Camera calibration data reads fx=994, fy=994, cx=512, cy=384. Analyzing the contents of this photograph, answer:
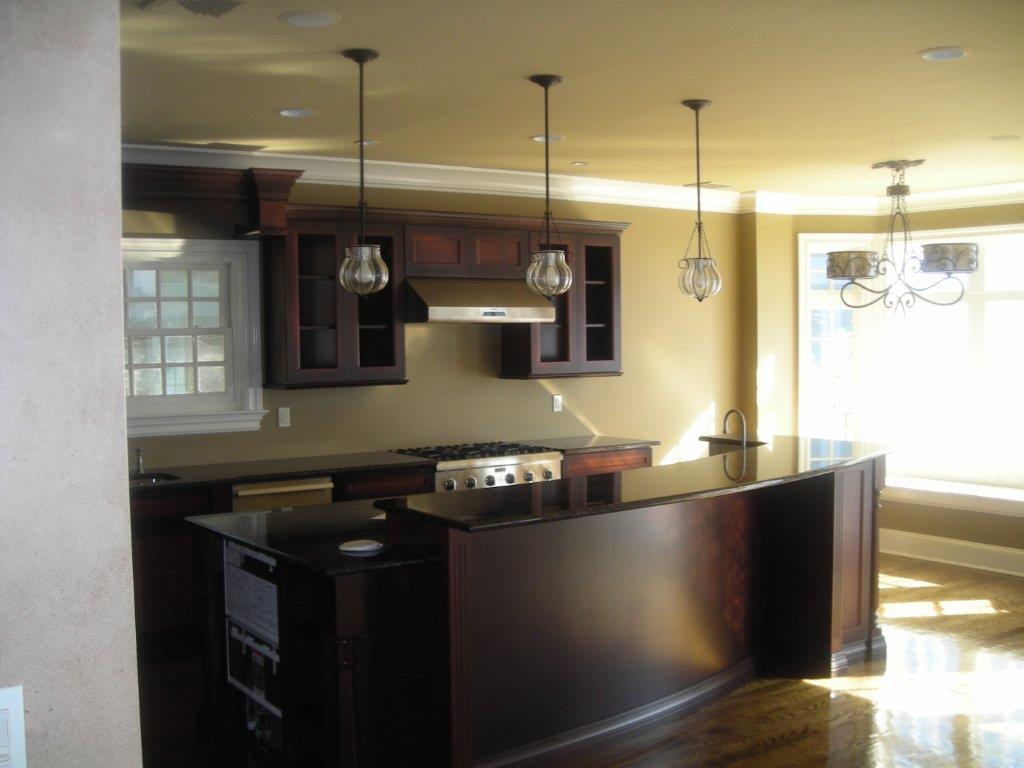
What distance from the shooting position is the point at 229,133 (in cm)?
499

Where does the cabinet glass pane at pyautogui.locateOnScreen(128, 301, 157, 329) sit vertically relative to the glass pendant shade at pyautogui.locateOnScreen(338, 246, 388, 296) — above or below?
below

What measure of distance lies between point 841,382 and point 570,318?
2643mm

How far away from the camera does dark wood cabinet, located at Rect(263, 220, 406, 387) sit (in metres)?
5.50

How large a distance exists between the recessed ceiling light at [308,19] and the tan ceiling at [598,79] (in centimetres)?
4

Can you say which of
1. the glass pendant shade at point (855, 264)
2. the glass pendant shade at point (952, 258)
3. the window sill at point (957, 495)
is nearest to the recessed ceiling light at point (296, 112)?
the glass pendant shade at point (855, 264)

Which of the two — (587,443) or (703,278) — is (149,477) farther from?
(703,278)

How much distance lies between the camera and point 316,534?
360 cm

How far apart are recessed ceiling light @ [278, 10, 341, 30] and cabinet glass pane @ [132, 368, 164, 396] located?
283 centimetres

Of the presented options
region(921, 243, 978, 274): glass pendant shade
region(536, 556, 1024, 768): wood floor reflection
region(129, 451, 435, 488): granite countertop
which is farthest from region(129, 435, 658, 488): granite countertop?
region(921, 243, 978, 274): glass pendant shade

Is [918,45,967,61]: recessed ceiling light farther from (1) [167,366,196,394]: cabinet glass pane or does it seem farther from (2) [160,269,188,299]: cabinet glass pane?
(1) [167,366,196,394]: cabinet glass pane

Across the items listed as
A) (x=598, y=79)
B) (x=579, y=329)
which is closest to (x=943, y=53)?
(x=598, y=79)

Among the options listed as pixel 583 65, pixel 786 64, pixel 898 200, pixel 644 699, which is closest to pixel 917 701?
pixel 644 699

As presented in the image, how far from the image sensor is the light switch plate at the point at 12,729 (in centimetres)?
135

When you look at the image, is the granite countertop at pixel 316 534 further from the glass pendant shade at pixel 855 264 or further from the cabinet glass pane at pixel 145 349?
the glass pendant shade at pixel 855 264
